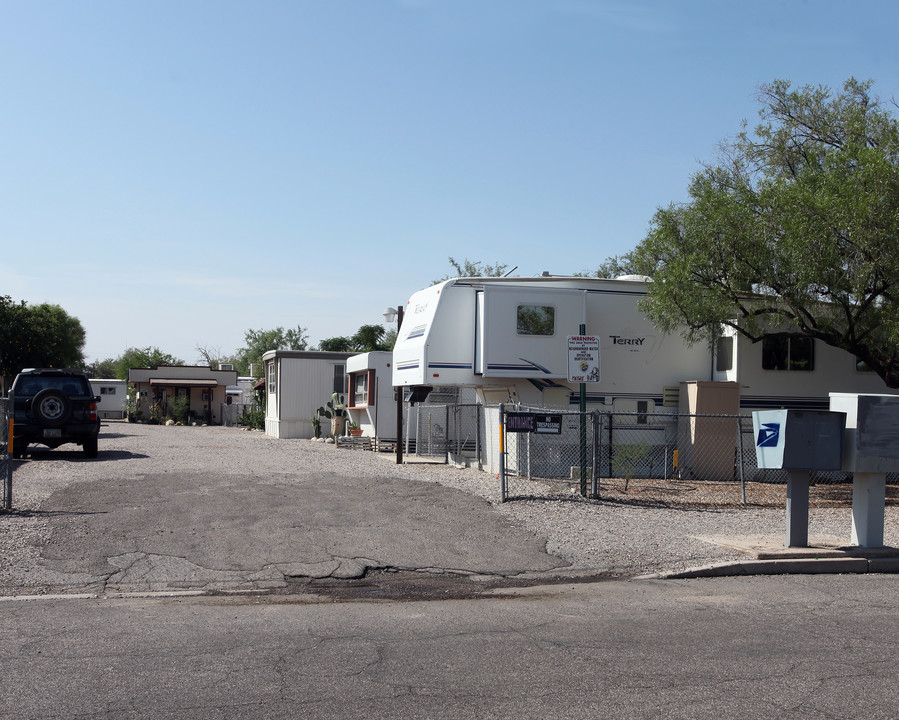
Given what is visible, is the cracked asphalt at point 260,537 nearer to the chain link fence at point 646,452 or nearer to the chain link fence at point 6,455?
the chain link fence at point 6,455

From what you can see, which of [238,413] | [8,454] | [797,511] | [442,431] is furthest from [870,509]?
[238,413]

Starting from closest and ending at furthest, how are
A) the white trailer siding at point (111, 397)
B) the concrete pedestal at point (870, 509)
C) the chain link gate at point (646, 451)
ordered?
1. the concrete pedestal at point (870, 509)
2. the chain link gate at point (646, 451)
3. the white trailer siding at point (111, 397)

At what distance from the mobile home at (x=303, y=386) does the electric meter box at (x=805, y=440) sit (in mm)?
22998

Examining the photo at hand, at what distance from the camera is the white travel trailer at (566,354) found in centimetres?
1756

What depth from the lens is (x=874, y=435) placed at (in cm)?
998

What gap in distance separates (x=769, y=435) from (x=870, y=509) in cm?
153

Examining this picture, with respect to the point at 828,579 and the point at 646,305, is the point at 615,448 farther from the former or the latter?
the point at 828,579

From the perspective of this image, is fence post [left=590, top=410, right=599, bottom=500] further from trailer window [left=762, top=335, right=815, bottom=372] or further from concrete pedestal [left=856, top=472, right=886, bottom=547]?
trailer window [left=762, top=335, right=815, bottom=372]

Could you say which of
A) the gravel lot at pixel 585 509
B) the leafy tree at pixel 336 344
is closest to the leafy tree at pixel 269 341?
the leafy tree at pixel 336 344

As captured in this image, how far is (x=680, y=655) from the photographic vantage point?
601 cm

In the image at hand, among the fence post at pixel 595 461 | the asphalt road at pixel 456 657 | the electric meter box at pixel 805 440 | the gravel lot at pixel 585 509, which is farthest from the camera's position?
the fence post at pixel 595 461

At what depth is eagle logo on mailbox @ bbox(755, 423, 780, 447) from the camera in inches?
395

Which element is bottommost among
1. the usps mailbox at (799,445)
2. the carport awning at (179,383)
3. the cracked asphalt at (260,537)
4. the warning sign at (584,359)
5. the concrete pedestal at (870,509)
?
the cracked asphalt at (260,537)

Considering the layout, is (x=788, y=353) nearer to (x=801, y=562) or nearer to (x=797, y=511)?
(x=797, y=511)
